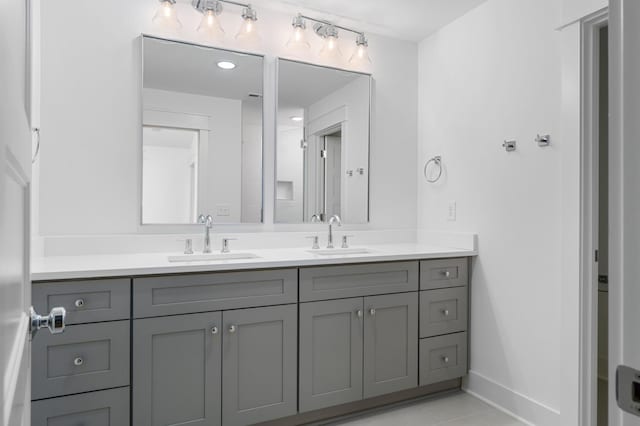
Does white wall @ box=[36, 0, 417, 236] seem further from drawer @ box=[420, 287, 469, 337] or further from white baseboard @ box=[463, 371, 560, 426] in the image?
white baseboard @ box=[463, 371, 560, 426]

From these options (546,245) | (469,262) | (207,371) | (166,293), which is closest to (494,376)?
(469,262)

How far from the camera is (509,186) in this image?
2.28 meters

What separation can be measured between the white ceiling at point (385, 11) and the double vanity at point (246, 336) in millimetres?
1514

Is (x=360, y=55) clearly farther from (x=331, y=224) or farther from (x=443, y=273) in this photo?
(x=443, y=273)

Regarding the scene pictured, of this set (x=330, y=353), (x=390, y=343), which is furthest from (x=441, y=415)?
(x=330, y=353)

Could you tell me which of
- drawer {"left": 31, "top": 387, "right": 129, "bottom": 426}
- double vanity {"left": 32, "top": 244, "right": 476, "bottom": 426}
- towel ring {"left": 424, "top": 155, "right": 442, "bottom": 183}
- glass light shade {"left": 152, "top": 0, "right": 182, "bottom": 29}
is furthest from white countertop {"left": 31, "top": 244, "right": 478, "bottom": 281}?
glass light shade {"left": 152, "top": 0, "right": 182, "bottom": 29}

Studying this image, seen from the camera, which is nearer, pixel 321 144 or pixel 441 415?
pixel 441 415

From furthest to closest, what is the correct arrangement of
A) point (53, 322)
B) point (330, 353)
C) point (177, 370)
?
point (330, 353)
point (177, 370)
point (53, 322)

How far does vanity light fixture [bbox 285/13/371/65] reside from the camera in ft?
8.35

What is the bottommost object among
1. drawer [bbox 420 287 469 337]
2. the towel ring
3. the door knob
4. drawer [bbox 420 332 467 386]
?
drawer [bbox 420 332 467 386]

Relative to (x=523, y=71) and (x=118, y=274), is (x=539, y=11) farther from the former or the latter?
(x=118, y=274)

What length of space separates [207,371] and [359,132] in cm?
180

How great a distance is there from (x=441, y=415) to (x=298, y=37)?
2.40 meters

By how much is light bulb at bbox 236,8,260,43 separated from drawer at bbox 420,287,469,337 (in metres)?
1.84
